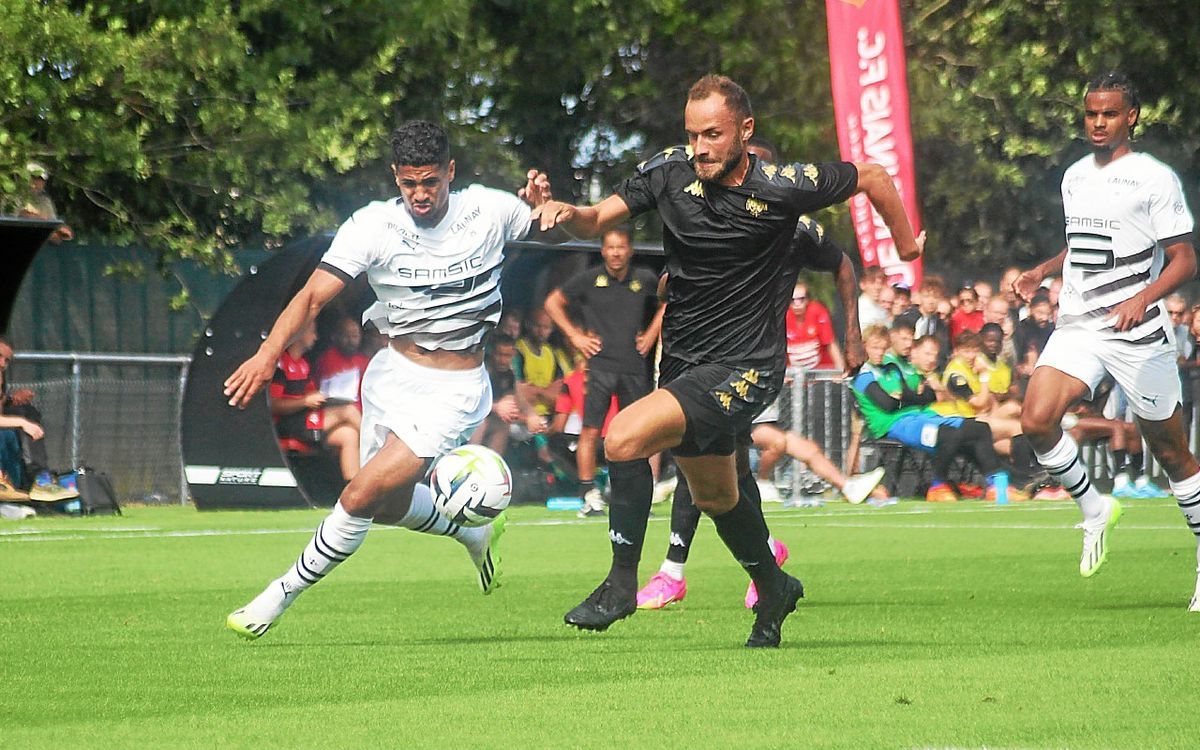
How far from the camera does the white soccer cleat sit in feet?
31.4

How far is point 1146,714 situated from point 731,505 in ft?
7.92

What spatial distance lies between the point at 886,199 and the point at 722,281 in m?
0.71

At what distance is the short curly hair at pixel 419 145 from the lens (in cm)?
836

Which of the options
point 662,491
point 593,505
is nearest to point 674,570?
point 593,505

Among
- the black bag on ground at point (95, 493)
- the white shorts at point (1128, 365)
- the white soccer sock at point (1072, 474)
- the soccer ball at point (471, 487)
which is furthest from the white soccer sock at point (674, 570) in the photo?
the black bag on ground at point (95, 493)

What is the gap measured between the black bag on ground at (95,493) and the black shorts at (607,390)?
458 cm

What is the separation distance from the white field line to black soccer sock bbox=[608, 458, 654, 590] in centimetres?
694

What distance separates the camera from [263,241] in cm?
2505

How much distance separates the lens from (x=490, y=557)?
31.7 ft

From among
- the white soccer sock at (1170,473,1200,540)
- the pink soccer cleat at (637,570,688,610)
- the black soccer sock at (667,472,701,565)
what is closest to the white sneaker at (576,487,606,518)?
the black soccer sock at (667,472,701,565)

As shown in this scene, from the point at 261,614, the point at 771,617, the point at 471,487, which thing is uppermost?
the point at 471,487

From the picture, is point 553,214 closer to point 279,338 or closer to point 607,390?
point 279,338

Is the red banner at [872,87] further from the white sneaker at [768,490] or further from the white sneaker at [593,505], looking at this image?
the white sneaker at [593,505]

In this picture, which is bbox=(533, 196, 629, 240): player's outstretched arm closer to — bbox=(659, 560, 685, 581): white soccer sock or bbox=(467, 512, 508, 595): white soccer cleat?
bbox=(467, 512, 508, 595): white soccer cleat
